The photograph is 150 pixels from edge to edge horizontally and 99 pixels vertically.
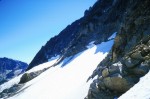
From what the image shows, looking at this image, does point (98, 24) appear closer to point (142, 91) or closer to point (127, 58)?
point (127, 58)

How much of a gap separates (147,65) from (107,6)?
64245 millimetres

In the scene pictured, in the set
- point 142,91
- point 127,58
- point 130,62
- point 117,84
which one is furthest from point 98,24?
point 142,91

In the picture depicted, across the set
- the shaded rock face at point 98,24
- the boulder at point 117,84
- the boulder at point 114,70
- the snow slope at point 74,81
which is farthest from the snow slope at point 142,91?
the shaded rock face at point 98,24

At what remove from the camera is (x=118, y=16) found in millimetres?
55938

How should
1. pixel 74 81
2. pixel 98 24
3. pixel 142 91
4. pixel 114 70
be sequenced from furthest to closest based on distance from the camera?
pixel 98 24 → pixel 74 81 → pixel 114 70 → pixel 142 91

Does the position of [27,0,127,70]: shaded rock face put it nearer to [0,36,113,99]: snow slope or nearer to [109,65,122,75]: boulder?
[0,36,113,99]: snow slope

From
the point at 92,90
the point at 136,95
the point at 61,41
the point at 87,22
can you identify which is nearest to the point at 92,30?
the point at 87,22

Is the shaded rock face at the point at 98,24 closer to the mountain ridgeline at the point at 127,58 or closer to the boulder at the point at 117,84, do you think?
the mountain ridgeline at the point at 127,58

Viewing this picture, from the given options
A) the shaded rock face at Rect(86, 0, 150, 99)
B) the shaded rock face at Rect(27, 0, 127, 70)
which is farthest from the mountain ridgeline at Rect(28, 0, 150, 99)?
the shaded rock face at Rect(27, 0, 127, 70)

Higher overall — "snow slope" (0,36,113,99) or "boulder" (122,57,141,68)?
"snow slope" (0,36,113,99)

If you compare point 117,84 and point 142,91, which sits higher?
point 117,84

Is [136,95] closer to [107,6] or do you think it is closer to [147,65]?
[147,65]

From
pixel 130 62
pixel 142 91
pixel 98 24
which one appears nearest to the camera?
pixel 142 91

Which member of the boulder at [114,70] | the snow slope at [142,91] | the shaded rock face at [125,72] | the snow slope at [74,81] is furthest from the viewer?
the snow slope at [74,81]
